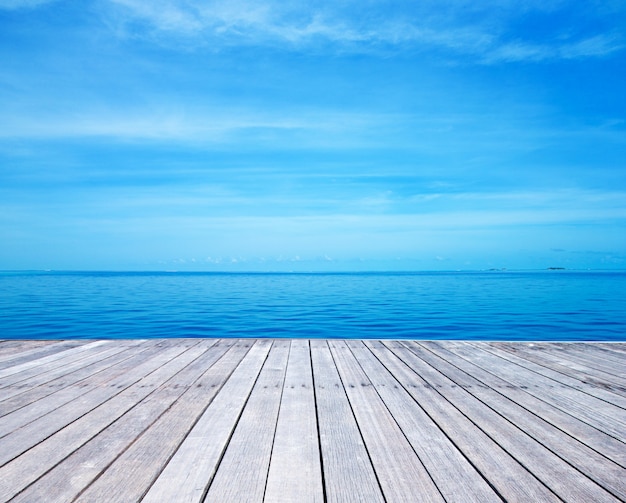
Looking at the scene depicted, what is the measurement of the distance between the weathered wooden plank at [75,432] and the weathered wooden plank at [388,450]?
57.5 inches

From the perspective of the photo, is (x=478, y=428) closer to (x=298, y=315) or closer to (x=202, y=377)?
(x=202, y=377)

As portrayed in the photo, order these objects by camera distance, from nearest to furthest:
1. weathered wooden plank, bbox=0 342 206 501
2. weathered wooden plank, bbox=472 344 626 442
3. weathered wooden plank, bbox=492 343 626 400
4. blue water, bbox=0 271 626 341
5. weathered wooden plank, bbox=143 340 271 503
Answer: weathered wooden plank, bbox=143 340 271 503 → weathered wooden plank, bbox=0 342 206 501 → weathered wooden plank, bbox=472 344 626 442 → weathered wooden plank, bbox=492 343 626 400 → blue water, bbox=0 271 626 341

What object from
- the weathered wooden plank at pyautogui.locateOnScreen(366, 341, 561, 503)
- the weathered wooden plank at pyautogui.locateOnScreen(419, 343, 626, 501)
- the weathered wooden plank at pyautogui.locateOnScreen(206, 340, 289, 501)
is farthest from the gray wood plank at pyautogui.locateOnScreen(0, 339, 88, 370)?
the weathered wooden plank at pyautogui.locateOnScreen(419, 343, 626, 501)

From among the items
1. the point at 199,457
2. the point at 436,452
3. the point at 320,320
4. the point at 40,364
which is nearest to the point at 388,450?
the point at 436,452

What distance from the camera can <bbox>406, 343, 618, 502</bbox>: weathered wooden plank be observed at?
69.1 inches

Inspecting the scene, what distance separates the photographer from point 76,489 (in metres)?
1.73

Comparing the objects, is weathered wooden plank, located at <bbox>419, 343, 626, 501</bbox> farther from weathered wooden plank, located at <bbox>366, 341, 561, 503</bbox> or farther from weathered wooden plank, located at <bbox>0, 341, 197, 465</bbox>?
weathered wooden plank, located at <bbox>0, 341, 197, 465</bbox>

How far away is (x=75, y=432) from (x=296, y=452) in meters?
1.23

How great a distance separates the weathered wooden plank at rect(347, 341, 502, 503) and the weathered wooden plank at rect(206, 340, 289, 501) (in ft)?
2.41

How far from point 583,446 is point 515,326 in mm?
11778

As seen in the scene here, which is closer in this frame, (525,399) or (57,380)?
(525,399)

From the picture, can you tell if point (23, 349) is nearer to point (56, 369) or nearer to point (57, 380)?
point (56, 369)

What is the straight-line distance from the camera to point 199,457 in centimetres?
202

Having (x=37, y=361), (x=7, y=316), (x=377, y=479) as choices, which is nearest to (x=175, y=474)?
(x=377, y=479)
